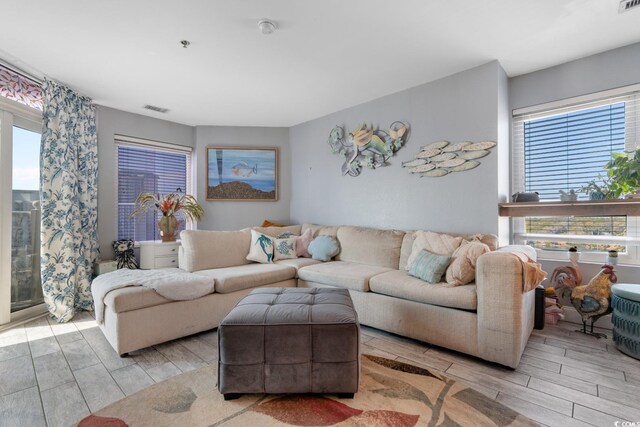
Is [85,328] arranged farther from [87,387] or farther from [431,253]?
[431,253]

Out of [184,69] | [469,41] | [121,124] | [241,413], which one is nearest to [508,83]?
[469,41]

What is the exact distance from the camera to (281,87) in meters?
3.27

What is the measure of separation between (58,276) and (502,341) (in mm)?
4073

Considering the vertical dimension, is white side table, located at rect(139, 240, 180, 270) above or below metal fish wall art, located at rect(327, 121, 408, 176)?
below

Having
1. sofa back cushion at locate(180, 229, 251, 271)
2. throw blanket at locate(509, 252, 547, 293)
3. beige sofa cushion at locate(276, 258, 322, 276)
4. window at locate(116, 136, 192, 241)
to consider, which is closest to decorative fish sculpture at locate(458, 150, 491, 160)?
throw blanket at locate(509, 252, 547, 293)

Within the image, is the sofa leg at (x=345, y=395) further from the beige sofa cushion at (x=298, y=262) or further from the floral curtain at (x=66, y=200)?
the floral curtain at (x=66, y=200)

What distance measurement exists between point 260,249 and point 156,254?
1.52 m

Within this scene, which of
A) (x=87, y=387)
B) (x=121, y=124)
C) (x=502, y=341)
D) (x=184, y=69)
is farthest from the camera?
(x=121, y=124)

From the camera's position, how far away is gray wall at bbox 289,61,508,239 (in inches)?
110

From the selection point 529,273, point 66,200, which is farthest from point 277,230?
point 529,273

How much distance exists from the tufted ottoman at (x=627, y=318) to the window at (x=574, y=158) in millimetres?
621

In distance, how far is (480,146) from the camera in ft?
9.15

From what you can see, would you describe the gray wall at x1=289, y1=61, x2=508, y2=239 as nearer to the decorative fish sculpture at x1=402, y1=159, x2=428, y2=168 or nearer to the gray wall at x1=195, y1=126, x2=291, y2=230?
the decorative fish sculpture at x1=402, y1=159, x2=428, y2=168

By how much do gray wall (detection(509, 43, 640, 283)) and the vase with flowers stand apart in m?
4.19
